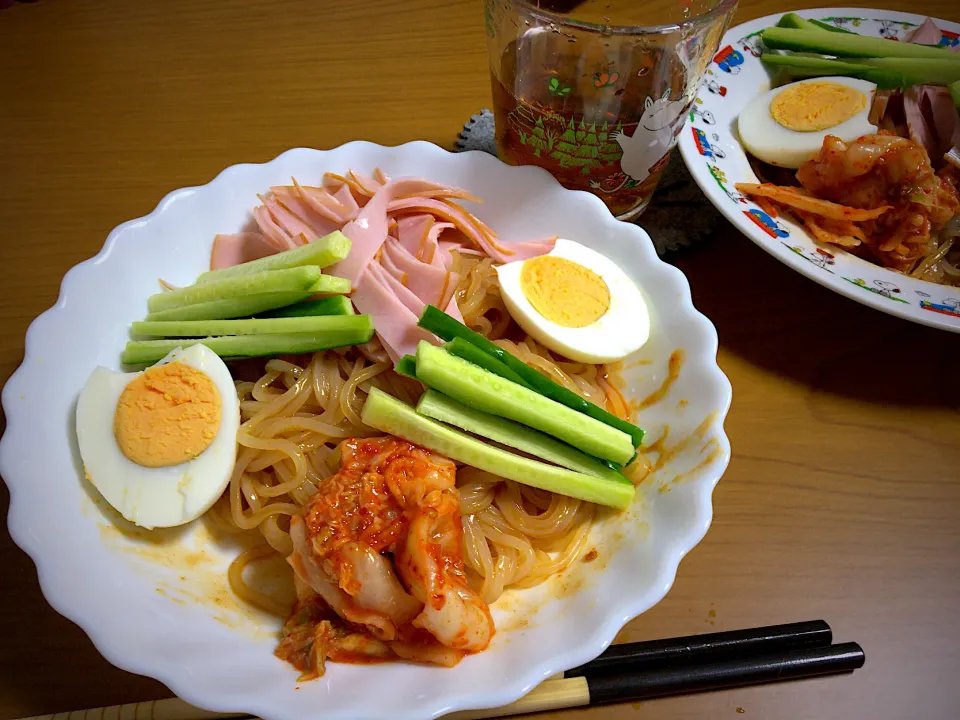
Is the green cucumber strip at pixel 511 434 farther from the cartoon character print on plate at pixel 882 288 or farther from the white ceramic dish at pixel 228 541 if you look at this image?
the cartoon character print on plate at pixel 882 288

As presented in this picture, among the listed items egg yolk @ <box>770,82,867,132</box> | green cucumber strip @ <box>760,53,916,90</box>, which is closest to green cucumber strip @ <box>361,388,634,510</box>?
egg yolk @ <box>770,82,867,132</box>

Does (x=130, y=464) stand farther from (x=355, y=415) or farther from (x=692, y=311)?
(x=692, y=311)

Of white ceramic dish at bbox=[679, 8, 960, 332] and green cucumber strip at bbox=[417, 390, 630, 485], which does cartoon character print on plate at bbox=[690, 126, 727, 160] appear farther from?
green cucumber strip at bbox=[417, 390, 630, 485]

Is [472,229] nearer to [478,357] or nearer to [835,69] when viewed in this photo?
[478,357]

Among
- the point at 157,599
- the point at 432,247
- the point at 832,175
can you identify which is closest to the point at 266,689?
the point at 157,599

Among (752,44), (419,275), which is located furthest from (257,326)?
(752,44)

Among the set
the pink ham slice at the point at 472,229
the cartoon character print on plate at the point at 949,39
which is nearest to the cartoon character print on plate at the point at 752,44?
the cartoon character print on plate at the point at 949,39
